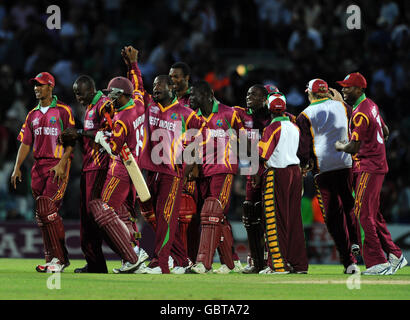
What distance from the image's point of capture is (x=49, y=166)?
10.8 metres

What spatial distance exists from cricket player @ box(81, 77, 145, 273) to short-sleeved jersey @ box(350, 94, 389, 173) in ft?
8.92

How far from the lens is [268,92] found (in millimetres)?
11633

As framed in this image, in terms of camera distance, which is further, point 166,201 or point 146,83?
point 146,83

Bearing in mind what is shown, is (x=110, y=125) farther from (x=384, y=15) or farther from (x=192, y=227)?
(x=384, y=15)

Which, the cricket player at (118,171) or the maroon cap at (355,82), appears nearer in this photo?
the cricket player at (118,171)

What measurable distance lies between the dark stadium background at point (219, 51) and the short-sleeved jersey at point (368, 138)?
18.5 ft

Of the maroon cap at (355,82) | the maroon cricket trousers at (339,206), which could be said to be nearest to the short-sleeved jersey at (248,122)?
the maroon cricket trousers at (339,206)

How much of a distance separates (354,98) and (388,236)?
6.06 ft

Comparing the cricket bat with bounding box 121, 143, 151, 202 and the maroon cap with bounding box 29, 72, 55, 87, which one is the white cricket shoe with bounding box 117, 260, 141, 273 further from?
the maroon cap with bounding box 29, 72, 55, 87

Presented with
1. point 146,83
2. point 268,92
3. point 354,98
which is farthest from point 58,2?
point 354,98

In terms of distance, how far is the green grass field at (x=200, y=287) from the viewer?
7.79 m

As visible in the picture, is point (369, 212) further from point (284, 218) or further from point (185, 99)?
point (185, 99)

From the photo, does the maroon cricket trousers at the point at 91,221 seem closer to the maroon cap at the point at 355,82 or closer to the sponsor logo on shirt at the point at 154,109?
the sponsor logo on shirt at the point at 154,109

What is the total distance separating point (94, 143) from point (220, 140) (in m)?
1.69
